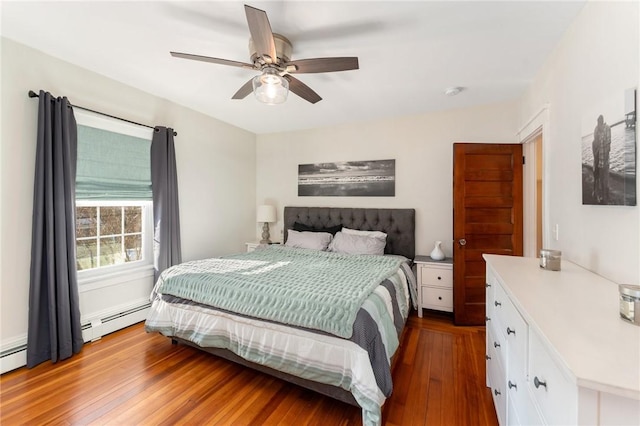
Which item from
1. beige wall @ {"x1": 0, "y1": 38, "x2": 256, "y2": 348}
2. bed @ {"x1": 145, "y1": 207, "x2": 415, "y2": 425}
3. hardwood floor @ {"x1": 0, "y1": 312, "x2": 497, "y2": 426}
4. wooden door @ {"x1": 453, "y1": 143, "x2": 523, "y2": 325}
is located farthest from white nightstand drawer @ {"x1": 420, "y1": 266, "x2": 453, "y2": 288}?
beige wall @ {"x1": 0, "y1": 38, "x2": 256, "y2": 348}

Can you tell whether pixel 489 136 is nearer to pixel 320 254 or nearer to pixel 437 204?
pixel 437 204

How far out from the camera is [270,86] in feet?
6.46

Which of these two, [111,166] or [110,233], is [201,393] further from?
[111,166]

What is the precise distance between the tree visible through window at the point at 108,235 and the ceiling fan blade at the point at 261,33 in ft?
7.50

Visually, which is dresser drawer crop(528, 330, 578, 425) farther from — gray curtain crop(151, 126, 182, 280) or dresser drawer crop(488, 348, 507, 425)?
gray curtain crop(151, 126, 182, 280)

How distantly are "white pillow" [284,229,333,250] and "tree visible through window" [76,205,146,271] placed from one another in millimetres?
1791

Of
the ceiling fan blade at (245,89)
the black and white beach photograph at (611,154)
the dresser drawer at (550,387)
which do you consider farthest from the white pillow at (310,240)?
the dresser drawer at (550,387)

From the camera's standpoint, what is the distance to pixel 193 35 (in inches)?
76.6

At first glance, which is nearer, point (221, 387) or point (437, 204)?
point (221, 387)

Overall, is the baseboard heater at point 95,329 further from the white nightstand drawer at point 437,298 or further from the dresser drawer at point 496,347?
the dresser drawer at point 496,347

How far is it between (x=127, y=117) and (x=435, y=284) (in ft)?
12.3

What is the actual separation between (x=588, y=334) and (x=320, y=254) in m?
2.59

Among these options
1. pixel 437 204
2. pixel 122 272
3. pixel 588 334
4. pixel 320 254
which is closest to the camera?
pixel 588 334

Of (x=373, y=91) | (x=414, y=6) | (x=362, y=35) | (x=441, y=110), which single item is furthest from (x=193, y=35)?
(x=441, y=110)
